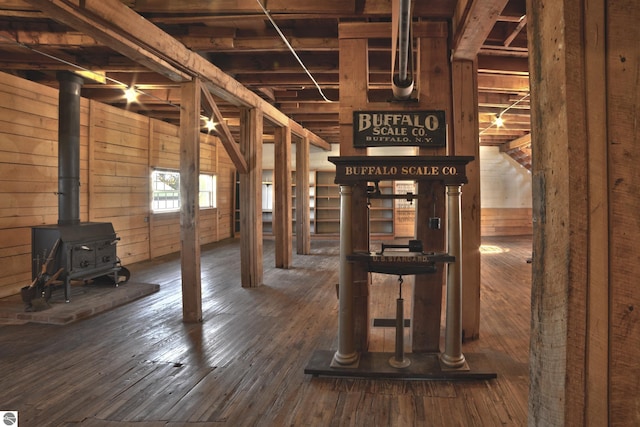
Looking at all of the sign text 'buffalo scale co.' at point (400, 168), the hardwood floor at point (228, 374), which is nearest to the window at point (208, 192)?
the hardwood floor at point (228, 374)

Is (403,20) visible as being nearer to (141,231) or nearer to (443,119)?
(443,119)

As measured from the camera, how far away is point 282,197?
6914 mm

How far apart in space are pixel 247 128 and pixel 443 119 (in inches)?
128

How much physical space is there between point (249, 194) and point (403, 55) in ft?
11.6

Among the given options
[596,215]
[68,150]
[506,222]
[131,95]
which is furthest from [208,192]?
[596,215]

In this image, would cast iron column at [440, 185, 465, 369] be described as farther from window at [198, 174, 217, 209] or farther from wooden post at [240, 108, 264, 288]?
window at [198, 174, 217, 209]

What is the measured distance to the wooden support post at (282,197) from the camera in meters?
6.88

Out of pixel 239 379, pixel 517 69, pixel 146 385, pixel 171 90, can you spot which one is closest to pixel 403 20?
pixel 239 379

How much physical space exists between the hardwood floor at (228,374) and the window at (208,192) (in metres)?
5.57

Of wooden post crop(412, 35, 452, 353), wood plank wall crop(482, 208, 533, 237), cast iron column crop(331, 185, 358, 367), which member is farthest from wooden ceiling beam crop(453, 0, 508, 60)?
wood plank wall crop(482, 208, 533, 237)

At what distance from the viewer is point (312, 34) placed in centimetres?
394

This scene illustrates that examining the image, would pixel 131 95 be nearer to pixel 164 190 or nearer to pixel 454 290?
pixel 164 190

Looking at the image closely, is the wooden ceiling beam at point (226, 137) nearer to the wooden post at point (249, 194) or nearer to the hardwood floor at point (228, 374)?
the wooden post at point (249, 194)

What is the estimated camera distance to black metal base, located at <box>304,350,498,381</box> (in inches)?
102
